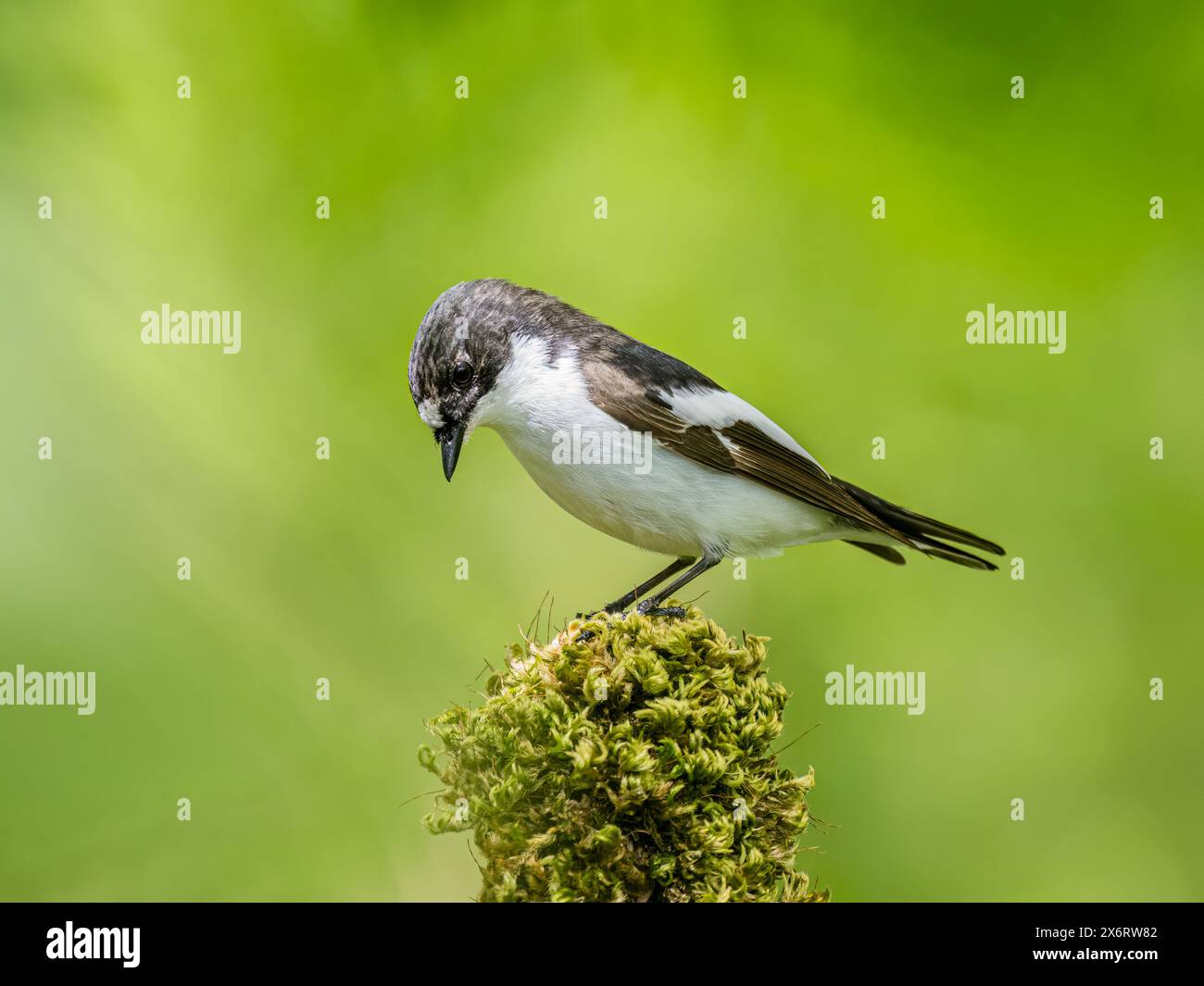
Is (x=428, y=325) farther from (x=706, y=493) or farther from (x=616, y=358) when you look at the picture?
(x=706, y=493)

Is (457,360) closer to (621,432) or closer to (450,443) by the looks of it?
(450,443)

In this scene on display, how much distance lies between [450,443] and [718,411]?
0.98 meters

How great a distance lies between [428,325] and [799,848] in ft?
6.69

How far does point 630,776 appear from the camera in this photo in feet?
9.19

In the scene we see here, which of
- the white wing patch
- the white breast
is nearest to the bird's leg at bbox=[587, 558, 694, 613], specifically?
the white breast

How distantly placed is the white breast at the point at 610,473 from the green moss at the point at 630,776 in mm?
798

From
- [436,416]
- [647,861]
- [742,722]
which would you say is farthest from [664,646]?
[436,416]

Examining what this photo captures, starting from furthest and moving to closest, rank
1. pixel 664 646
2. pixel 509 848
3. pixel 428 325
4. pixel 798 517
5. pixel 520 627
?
pixel 798 517 → pixel 428 325 → pixel 520 627 → pixel 664 646 → pixel 509 848

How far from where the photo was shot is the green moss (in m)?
2.80

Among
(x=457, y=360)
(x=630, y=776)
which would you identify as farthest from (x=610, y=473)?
(x=630, y=776)

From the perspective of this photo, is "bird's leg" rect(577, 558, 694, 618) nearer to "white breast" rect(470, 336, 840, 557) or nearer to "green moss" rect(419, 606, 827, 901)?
"white breast" rect(470, 336, 840, 557)

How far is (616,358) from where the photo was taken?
4000mm

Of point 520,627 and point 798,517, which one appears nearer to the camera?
point 520,627

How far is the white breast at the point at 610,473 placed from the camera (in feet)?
12.5
